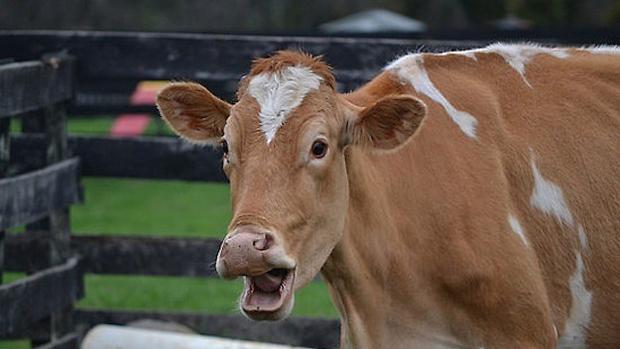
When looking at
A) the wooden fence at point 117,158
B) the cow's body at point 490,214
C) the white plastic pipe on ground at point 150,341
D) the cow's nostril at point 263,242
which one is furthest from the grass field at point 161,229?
the cow's nostril at point 263,242

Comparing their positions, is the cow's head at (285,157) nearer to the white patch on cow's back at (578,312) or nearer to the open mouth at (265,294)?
the open mouth at (265,294)

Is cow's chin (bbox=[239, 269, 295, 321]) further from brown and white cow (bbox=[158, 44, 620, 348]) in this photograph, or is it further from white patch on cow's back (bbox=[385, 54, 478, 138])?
white patch on cow's back (bbox=[385, 54, 478, 138])

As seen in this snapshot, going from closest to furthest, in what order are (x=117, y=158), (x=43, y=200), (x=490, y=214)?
(x=490, y=214) → (x=43, y=200) → (x=117, y=158)

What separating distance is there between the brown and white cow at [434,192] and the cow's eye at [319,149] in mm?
11

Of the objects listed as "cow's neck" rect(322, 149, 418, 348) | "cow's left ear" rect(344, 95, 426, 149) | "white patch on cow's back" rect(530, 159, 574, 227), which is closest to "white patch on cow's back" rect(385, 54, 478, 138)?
"white patch on cow's back" rect(530, 159, 574, 227)

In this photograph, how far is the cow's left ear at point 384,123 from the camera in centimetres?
540

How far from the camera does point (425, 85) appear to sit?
19.8 ft

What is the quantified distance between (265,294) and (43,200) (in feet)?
10.3

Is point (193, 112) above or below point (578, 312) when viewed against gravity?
above

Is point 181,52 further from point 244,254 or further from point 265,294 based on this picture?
point 244,254

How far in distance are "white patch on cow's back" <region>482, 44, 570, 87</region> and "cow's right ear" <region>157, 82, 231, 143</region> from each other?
1329 millimetres

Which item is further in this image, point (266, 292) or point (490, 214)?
point (490, 214)

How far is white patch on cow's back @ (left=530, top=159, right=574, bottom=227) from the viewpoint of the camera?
6.00m

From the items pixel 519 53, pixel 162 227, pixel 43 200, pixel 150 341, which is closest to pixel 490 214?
pixel 519 53
